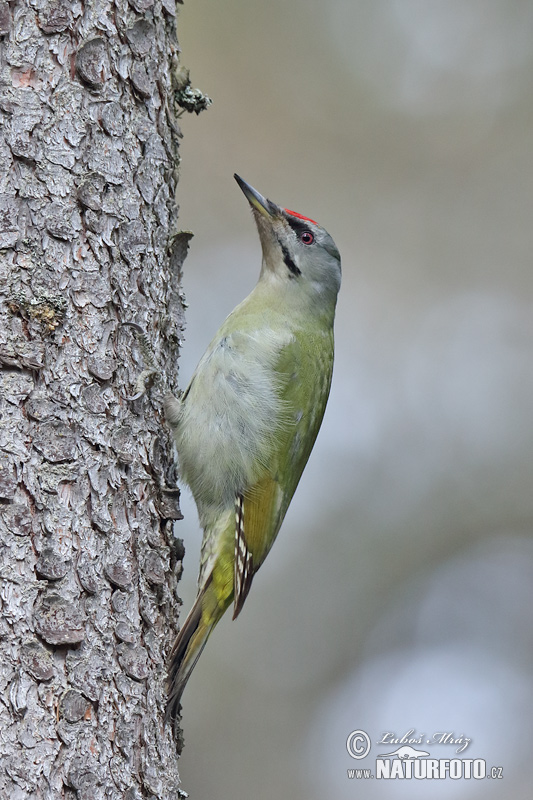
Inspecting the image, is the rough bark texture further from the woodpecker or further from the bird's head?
the bird's head

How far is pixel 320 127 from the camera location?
262 inches

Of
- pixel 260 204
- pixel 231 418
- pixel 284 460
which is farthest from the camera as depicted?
pixel 260 204

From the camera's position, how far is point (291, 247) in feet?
12.5

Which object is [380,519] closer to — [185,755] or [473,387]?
[473,387]

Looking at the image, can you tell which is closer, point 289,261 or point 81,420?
point 81,420

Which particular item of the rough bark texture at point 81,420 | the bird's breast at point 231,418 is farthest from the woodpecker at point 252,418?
the rough bark texture at point 81,420

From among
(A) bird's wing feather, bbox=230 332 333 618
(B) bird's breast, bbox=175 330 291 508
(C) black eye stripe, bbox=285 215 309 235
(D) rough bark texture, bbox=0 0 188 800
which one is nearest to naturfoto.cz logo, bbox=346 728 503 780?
(A) bird's wing feather, bbox=230 332 333 618

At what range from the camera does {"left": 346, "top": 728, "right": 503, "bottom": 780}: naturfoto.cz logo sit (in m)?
3.90

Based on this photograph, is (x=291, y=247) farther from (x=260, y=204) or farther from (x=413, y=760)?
(x=413, y=760)

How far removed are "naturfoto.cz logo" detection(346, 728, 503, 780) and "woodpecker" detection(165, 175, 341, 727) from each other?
1.45 metres

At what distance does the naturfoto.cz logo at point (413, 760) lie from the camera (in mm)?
3896

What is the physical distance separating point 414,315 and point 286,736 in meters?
3.47

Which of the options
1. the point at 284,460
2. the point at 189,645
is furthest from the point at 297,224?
the point at 189,645

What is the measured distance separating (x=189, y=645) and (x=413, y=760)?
1822 mm
